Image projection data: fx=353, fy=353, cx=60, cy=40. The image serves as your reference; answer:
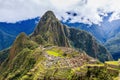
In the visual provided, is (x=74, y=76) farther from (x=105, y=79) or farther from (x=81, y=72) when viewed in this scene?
(x=105, y=79)

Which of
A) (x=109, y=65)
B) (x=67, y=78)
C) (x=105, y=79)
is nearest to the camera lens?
(x=105, y=79)

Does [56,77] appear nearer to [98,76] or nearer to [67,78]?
[67,78]

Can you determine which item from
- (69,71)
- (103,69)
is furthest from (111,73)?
(69,71)

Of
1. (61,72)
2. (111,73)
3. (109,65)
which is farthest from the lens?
(61,72)

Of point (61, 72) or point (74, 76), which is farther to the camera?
point (61, 72)

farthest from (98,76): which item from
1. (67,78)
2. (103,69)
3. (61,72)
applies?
(61,72)

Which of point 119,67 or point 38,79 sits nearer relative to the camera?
point 119,67

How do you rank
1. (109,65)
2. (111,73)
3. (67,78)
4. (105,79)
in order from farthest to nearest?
(67,78) < (109,65) < (111,73) < (105,79)

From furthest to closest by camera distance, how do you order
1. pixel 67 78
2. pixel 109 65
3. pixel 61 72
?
pixel 61 72 → pixel 67 78 → pixel 109 65
